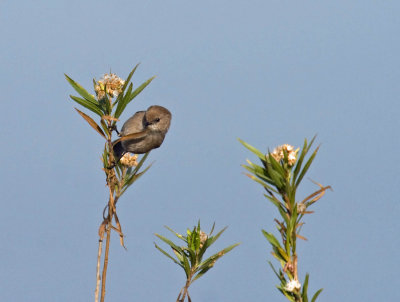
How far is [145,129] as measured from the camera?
176 inches

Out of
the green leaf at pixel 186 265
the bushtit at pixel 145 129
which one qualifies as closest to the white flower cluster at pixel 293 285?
the green leaf at pixel 186 265

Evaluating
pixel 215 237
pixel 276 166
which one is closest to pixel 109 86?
pixel 215 237

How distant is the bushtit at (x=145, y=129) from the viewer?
4266mm

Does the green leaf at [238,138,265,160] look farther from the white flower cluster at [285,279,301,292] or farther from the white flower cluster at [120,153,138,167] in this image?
the white flower cluster at [120,153,138,167]

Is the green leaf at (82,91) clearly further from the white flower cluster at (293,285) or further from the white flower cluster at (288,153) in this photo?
the white flower cluster at (293,285)

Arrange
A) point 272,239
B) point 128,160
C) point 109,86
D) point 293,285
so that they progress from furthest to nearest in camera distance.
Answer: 1. point 128,160
2. point 109,86
3. point 272,239
4. point 293,285

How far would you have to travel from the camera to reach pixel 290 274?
231cm

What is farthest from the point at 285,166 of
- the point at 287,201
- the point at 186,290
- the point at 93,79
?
the point at 93,79

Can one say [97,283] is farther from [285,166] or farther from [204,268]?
[285,166]

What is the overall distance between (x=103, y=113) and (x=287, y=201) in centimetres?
135

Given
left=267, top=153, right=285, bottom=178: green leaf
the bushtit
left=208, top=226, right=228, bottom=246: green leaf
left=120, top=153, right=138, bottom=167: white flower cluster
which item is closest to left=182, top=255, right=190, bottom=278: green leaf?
left=208, top=226, right=228, bottom=246: green leaf

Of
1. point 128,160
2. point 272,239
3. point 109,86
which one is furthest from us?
point 128,160

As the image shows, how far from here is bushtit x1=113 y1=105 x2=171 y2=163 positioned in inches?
168

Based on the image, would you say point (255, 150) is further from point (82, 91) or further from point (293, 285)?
point (82, 91)
